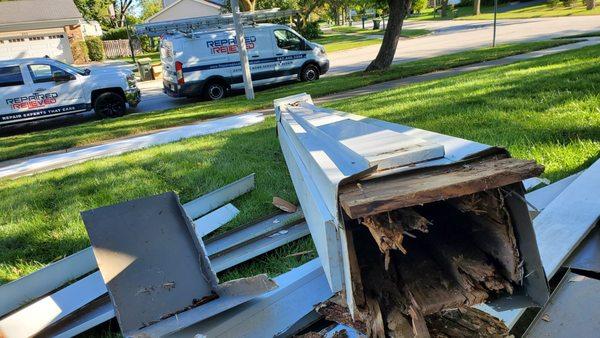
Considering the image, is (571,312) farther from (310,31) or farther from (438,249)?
(310,31)

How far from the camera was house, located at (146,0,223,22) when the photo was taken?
47.6 meters

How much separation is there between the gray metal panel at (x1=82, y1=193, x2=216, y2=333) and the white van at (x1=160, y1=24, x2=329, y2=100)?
12942mm

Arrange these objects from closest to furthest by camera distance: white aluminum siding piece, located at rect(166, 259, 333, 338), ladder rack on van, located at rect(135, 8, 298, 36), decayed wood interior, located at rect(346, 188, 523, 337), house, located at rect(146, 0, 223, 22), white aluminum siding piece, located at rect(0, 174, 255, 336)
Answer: decayed wood interior, located at rect(346, 188, 523, 337) < white aluminum siding piece, located at rect(166, 259, 333, 338) < white aluminum siding piece, located at rect(0, 174, 255, 336) < ladder rack on van, located at rect(135, 8, 298, 36) < house, located at rect(146, 0, 223, 22)

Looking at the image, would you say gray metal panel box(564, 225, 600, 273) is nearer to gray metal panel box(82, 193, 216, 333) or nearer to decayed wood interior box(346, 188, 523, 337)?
decayed wood interior box(346, 188, 523, 337)

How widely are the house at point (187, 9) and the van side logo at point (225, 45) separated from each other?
33.8 meters

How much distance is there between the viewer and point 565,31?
21469 mm

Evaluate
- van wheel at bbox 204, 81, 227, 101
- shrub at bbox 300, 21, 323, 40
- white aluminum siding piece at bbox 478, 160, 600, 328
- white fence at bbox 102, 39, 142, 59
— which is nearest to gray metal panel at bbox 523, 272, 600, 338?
white aluminum siding piece at bbox 478, 160, 600, 328

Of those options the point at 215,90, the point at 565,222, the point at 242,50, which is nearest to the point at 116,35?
the point at 215,90

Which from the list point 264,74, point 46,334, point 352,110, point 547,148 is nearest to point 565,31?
point 264,74

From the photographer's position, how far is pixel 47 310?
8.14ft

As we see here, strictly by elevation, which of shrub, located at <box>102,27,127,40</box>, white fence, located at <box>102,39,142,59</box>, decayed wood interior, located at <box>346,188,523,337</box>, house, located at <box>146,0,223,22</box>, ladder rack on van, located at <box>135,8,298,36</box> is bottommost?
decayed wood interior, located at <box>346,188,523,337</box>

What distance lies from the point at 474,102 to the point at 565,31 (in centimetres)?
1864

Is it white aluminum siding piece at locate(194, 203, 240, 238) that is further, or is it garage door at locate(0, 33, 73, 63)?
garage door at locate(0, 33, 73, 63)

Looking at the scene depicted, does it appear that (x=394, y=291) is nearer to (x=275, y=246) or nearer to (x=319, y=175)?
(x=319, y=175)
